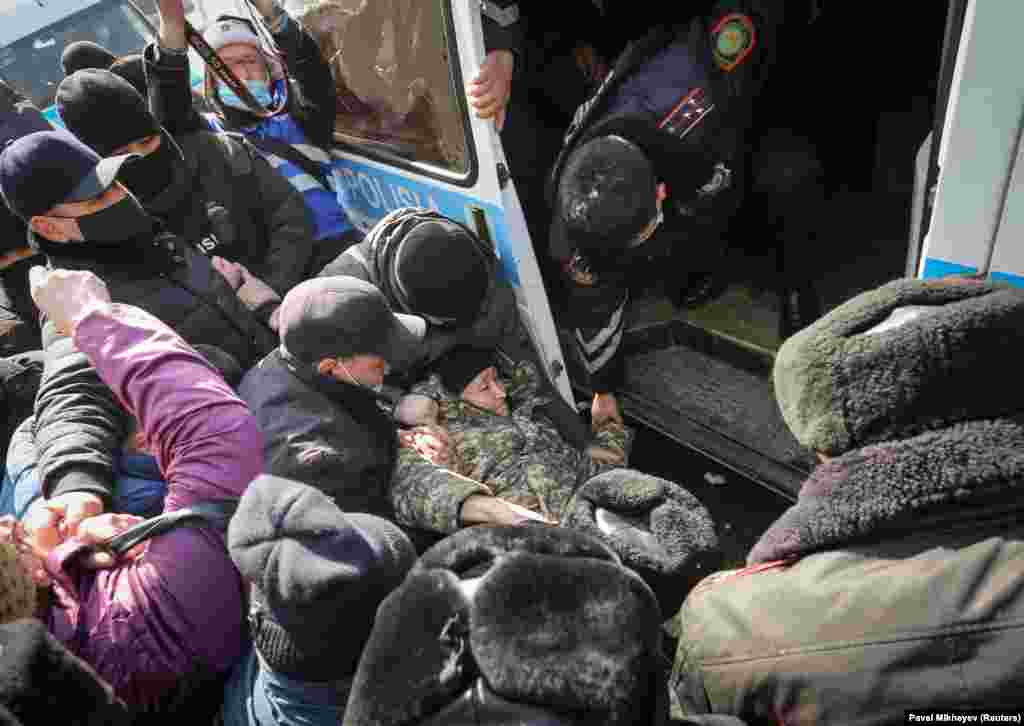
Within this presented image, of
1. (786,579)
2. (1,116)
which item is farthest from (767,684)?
(1,116)

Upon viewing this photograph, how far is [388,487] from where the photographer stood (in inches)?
68.7

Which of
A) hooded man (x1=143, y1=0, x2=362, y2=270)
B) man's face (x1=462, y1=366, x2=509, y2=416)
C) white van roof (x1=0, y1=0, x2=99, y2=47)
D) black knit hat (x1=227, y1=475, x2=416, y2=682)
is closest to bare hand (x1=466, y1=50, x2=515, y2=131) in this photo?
man's face (x1=462, y1=366, x2=509, y2=416)

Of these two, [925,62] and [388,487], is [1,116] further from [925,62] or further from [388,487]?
[925,62]

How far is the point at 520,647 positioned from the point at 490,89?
171cm

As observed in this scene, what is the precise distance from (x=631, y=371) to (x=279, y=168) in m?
1.95

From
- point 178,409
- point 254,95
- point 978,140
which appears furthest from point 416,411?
point 254,95

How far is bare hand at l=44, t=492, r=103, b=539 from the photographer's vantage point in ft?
4.42

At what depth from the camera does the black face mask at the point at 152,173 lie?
8.22 feet

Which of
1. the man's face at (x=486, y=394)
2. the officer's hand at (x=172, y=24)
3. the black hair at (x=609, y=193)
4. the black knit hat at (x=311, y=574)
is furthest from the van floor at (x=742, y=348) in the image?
the officer's hand at (x=172, y=24)

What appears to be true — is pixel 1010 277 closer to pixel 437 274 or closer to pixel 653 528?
pixel 653 528

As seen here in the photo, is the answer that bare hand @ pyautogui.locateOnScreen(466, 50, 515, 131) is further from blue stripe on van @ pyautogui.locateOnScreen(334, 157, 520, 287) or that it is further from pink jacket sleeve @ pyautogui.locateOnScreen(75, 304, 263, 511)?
pink jacket sleeve @ pyautogui.locateOnScreen(75, 304, 263, 511)

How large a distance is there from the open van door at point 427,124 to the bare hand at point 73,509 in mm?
1427

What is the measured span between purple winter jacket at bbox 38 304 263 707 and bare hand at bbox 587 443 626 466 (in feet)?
3.53

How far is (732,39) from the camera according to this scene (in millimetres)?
2090
